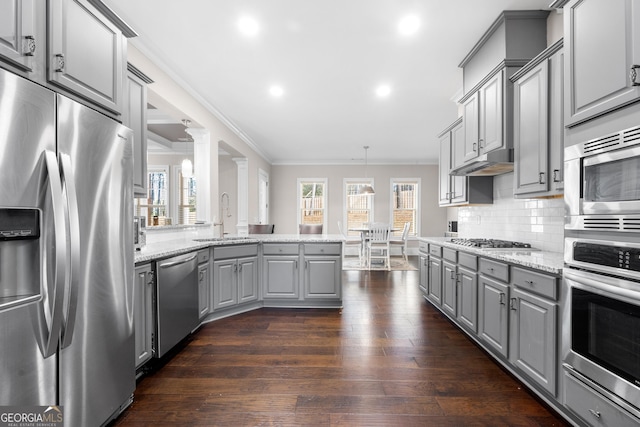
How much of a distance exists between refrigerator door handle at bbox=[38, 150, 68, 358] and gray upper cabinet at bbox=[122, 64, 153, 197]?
1252mm

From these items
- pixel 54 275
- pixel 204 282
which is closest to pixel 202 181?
pixel 204 282

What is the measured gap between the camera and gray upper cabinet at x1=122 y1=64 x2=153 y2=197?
233 centimetres

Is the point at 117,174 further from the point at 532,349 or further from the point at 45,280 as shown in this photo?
the point at 532,349

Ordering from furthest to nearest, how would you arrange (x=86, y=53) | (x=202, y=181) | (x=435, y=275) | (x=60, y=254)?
(x=202, y=181), (x=435, y=275), (x=86, y=53), (x=60, y=254)

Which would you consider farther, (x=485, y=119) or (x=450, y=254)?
(x=450, y=254)

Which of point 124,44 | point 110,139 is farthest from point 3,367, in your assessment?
point 124,44

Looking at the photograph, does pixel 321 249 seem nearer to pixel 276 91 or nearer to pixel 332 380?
pixel 332 380

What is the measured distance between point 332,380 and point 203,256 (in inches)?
71.1

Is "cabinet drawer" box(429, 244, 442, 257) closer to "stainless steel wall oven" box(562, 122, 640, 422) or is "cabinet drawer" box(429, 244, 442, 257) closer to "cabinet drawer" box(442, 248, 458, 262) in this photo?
"cabinet drawer" box(442, 248, 458, 262)

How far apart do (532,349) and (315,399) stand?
1.43 meters

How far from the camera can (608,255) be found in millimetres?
1379

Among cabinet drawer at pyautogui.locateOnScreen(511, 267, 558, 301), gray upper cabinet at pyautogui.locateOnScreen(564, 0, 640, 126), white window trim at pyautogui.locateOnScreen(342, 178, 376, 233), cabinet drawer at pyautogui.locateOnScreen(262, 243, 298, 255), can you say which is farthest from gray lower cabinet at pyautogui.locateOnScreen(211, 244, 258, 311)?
white window trim at pyautogui.locateOnScreen(342, 178, 376, 233)

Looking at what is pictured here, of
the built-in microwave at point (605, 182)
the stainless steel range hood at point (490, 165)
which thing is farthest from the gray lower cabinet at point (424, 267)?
the built-in microwave at point (605, 182)

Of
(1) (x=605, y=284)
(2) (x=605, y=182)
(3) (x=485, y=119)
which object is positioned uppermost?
(3) (x=485, y=119)
